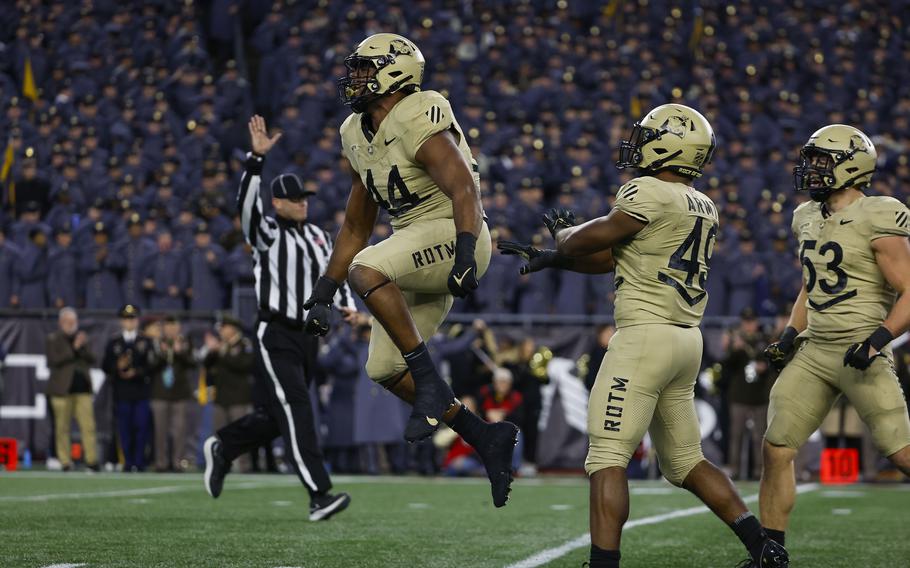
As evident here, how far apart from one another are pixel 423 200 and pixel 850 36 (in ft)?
55.2

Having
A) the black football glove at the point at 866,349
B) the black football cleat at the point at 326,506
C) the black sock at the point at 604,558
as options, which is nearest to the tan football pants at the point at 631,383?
the black sock at the point at 604,558

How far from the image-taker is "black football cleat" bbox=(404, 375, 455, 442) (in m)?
5.36

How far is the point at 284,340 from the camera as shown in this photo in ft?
26.7

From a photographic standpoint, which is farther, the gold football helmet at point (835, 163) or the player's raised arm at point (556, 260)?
the gold football helmet at point (835, 163)

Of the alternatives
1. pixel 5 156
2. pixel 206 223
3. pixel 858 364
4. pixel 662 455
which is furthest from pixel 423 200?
pixel 5 156

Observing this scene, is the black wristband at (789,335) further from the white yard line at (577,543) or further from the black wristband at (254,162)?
the black wristband at (254,162)

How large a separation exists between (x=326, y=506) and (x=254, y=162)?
1.87 meters

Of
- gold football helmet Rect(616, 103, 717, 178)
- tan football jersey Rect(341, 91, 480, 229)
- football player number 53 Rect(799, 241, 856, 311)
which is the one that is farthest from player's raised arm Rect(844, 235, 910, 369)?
tan football jersey Rect(341, 91, 480, 229)

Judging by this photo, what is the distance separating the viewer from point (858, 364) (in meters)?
5.73

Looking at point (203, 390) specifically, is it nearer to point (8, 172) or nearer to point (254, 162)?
point (8, 172)

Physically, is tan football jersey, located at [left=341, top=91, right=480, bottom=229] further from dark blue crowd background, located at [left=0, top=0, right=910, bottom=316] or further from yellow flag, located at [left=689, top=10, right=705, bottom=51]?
yellow flag, located at [left=689, top=10, right=705, bottom=51]

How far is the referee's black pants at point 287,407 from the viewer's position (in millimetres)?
7984

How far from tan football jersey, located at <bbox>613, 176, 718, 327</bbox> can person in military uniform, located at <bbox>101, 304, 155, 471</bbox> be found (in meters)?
9.42

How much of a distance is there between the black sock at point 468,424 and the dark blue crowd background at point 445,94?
9.38m
